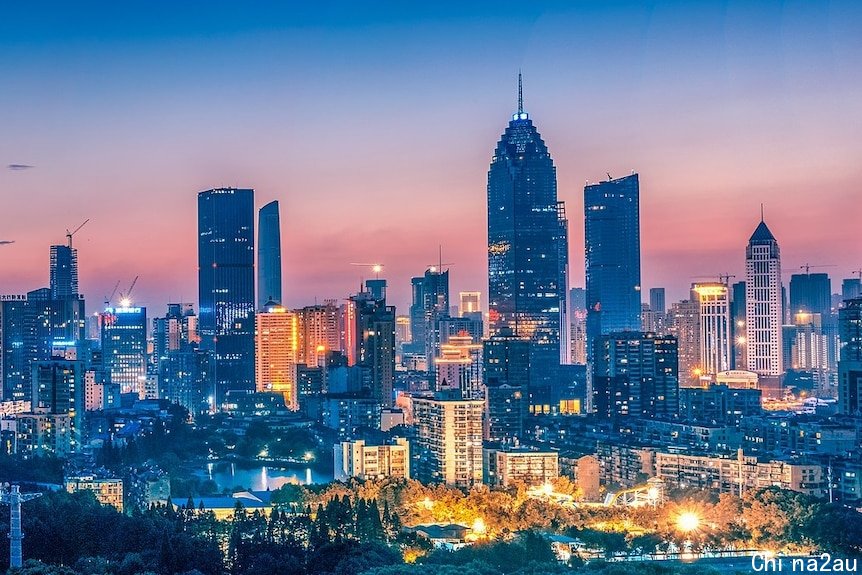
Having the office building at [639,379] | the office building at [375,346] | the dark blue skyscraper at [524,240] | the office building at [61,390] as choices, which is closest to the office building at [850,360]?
the office building at [639,379]

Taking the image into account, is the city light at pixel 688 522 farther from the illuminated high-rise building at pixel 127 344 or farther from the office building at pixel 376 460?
the illuminated high-rise building at pixel 127 344

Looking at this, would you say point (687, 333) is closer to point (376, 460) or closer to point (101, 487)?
point (376, 460)

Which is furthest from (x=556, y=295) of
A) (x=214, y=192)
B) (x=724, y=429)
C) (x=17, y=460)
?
(x=17, y=460)

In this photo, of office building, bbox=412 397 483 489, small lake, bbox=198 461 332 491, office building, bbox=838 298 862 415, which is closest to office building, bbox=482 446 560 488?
office building, bbox=412 397 483 489

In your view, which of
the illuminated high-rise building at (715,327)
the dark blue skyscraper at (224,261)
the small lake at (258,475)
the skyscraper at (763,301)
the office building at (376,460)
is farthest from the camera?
the dark blue skyscraper at (224,261)

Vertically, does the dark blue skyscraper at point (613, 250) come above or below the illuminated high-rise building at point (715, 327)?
above

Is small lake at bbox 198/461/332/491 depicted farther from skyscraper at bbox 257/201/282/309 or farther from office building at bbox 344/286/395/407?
skyscraper at bbox 257/201/282/309

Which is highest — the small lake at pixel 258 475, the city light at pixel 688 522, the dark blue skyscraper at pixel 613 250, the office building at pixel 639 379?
the dark blue skyscraper at pixel 613 250
